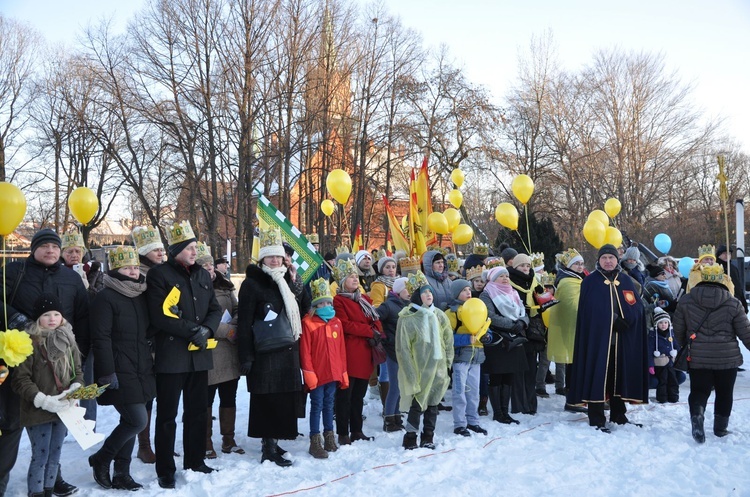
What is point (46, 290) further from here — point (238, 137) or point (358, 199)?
point (358, 199)

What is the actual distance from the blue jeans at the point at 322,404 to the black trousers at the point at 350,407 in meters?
0.25

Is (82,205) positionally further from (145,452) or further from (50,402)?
(50,402)

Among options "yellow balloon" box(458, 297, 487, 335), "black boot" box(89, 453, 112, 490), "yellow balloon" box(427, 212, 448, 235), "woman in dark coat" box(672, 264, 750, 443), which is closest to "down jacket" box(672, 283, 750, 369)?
"woman in dark coat" box(672, 264, 750, 443)

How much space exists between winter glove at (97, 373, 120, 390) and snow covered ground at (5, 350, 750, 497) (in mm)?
814

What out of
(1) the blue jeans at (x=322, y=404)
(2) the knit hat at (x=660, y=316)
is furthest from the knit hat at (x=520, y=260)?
(1) the blue jeans at (x=322, y=404)

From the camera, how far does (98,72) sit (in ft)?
84.1

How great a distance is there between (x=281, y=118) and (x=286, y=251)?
21.3 metres

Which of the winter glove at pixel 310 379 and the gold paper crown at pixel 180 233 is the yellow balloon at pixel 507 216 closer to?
the winter glove at pixel 310 379

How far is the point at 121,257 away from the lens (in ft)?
16.5

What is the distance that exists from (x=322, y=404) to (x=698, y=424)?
366 centimetres

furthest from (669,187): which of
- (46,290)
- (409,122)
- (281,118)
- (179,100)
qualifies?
(46,290)

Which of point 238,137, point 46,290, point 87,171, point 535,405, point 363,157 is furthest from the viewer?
point 87,171

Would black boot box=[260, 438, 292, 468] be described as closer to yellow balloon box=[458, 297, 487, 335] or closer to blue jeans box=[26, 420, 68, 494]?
blue jeans box=[26, 420, 68, 494]

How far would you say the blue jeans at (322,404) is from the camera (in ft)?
19.9
